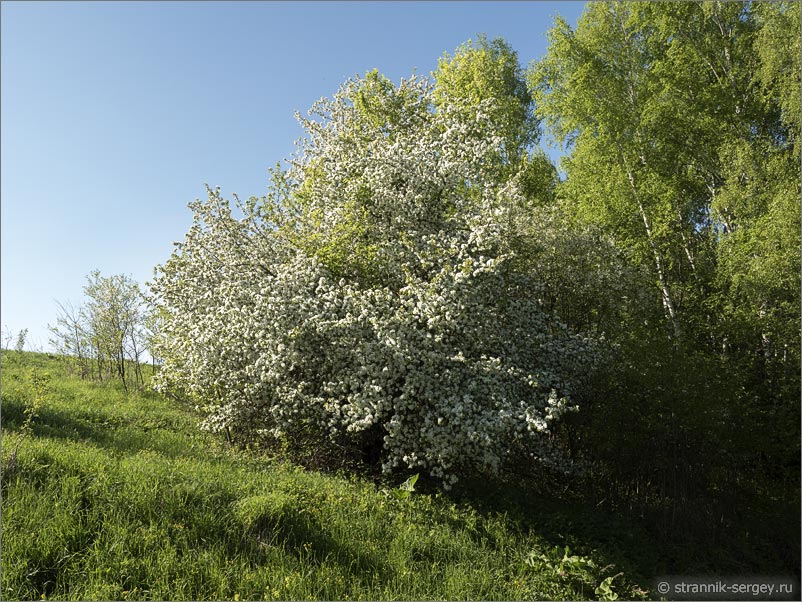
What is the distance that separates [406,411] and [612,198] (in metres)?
12.7

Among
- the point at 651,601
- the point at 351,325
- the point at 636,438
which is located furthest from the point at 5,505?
the point at 636,438

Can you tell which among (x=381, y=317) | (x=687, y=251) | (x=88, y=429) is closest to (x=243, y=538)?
(x=381, y=317)

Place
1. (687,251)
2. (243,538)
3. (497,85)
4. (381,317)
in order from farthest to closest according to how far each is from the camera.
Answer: (497,85) < (687,251) < (381,317) < (243,538)

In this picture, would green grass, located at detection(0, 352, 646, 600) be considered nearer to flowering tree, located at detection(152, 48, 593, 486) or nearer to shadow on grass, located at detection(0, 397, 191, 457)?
shadow on grass, located at detection(0, 397, 191, 457)

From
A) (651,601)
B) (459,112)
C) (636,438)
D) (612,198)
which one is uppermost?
(459,112)

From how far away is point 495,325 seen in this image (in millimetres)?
11484

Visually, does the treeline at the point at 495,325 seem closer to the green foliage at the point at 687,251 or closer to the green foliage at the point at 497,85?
the green foliage at the point at 687,251

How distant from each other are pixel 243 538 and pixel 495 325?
672 centimetres

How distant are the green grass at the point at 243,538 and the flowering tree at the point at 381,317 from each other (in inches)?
57.6

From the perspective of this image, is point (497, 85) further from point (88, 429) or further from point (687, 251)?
point (88, 429)

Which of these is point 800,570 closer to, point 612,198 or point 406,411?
point 406,411

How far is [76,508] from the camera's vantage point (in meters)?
7.03

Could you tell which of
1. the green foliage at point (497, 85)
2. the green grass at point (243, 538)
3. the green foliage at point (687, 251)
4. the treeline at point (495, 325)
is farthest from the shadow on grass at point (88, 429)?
the green foliage at point (497, 85)

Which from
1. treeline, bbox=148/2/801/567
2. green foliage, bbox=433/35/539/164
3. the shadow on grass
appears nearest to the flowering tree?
treeline, bbox=148/2/801/567
